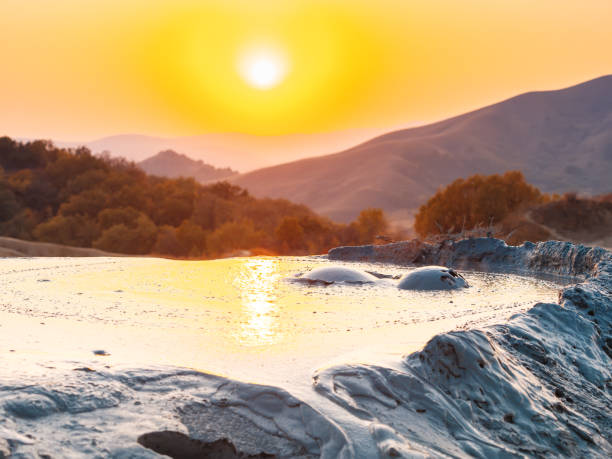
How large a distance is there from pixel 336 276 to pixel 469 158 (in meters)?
83.3

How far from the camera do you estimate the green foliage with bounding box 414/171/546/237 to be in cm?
2277

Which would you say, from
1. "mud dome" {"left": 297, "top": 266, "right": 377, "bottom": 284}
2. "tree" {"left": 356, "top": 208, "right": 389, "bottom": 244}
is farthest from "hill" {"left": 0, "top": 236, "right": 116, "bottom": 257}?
"tree" {"left": 356, "top": 208, "right": 389, "bottom": 244}

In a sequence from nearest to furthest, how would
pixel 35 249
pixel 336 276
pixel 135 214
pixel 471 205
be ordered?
pixel 336 276
pixel 35 249
pixel 471 205
pixel 135 214

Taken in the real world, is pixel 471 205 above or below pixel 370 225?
above

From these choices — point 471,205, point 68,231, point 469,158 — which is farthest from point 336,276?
point 469,158

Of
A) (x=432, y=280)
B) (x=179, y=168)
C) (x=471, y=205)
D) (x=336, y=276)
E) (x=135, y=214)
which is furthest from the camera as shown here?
(x=179, y=168)

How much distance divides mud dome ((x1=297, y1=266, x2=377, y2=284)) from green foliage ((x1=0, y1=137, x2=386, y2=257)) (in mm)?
14247

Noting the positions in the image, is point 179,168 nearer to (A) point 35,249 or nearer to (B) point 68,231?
(B) point 68,231

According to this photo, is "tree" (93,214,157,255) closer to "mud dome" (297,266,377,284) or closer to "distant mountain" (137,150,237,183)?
"mud dome" (297,266,377,284)

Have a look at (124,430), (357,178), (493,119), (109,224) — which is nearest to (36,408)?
(124,430)

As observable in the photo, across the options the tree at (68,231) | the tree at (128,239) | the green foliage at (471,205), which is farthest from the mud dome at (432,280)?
the tree at (68,231)

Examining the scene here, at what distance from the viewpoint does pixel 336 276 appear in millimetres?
7535

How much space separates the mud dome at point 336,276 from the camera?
7.46 metres

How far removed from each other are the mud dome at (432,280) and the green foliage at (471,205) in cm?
1533
